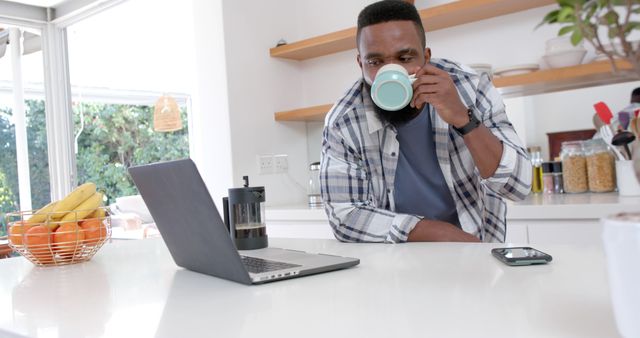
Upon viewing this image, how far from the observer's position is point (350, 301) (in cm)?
76

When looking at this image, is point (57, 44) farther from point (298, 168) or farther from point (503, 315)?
point (503, 315)

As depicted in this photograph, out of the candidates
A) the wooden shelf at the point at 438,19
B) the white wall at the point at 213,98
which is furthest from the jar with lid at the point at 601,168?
the white wall at the point at 213,98

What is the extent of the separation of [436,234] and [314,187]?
1770 millimetres

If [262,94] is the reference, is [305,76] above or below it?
above

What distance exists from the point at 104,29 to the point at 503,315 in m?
5.59

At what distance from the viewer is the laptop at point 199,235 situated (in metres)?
0.90

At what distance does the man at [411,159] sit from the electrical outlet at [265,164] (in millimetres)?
1376

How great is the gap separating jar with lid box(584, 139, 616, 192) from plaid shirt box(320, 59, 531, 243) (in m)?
0.88

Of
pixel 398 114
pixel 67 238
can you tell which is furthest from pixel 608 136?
pixel 67 238

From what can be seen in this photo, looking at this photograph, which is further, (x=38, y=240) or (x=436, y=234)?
(x=436, y=234)

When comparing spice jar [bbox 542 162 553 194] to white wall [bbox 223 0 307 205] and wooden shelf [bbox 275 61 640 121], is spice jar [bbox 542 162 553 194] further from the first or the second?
white wall [bbox 223 0 307 205]

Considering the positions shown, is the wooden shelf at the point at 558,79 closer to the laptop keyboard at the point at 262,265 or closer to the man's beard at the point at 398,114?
the man's beard at the point at 398,114

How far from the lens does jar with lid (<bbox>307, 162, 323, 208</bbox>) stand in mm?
2941

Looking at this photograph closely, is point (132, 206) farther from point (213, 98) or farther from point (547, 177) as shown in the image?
point (547, 177)
